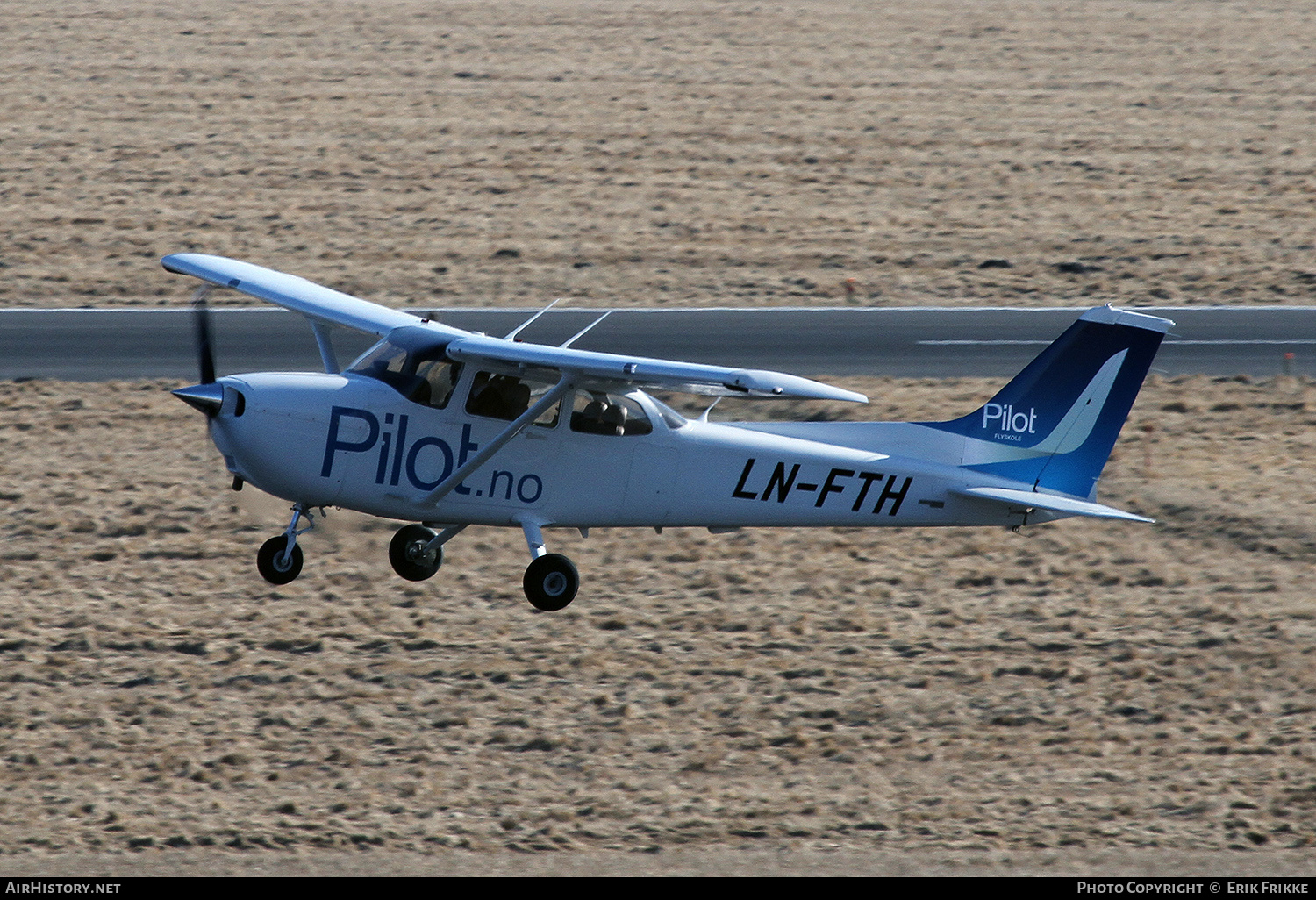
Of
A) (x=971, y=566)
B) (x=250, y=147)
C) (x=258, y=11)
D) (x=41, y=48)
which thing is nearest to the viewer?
(x=971, y=566)

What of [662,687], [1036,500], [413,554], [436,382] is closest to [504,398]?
[436,382]

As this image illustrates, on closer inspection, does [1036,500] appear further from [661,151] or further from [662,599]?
[661,151]

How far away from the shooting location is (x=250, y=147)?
3878 centimetres

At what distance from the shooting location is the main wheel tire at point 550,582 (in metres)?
16.2

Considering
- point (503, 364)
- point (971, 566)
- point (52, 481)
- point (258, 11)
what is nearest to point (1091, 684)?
point (971, 566)

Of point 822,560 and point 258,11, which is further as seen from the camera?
point 258,11

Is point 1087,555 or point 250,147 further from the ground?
point 250,147

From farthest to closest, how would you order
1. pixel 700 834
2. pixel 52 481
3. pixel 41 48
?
pixel 41 48 → pixel 52 481 → pixel 700 834

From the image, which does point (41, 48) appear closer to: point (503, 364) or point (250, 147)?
point (250, 147)

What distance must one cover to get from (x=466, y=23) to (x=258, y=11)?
22.5 feet

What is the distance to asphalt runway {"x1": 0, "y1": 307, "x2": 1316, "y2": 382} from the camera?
27594 mm

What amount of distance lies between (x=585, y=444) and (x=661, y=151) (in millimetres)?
23719

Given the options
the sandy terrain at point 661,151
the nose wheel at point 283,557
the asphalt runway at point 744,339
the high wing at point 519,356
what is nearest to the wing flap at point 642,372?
the high wing at point 519,356
